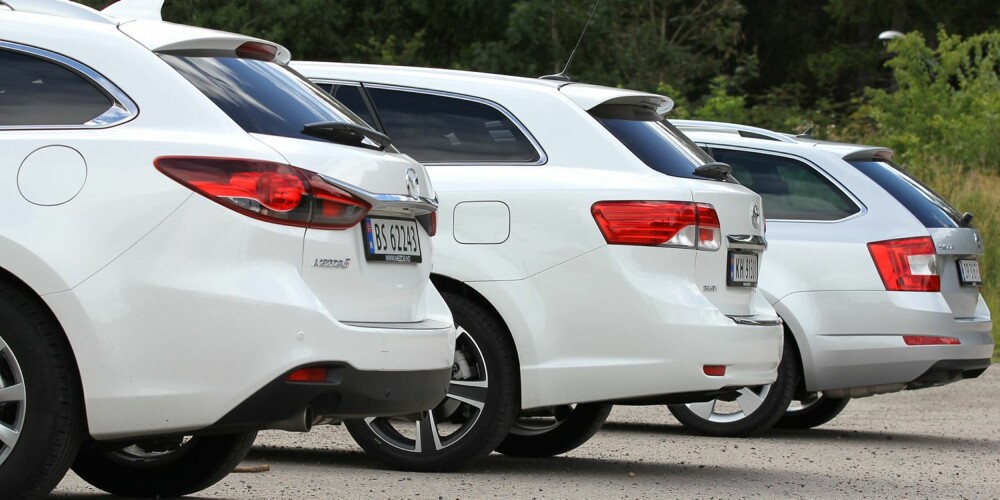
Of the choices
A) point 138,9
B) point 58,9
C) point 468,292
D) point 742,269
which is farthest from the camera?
point 742,269

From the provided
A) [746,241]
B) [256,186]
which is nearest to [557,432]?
[746,241]

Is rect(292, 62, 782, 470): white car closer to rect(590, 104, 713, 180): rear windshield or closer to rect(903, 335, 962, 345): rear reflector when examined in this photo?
rect(590, 104, 713, 180): rear windshield

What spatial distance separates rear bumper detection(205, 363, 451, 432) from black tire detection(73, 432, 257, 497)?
93 centimetres

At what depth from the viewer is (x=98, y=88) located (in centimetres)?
528

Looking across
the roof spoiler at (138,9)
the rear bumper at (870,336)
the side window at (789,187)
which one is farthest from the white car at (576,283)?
the side window at (789,187)

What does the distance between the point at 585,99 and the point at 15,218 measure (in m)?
3.31

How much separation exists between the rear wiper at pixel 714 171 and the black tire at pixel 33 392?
3395 millimetres

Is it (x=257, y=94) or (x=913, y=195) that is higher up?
(x=257, y=94)

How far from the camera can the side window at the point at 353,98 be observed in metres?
7.84

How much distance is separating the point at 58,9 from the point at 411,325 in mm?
1503

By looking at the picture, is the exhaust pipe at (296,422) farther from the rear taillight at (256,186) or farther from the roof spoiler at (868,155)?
the roof spoiler at (868,155)

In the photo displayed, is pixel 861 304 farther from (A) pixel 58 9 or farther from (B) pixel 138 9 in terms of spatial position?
(A) pixel 58 9

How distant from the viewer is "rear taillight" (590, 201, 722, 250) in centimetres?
724

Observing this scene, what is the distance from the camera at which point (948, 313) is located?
9641mm
